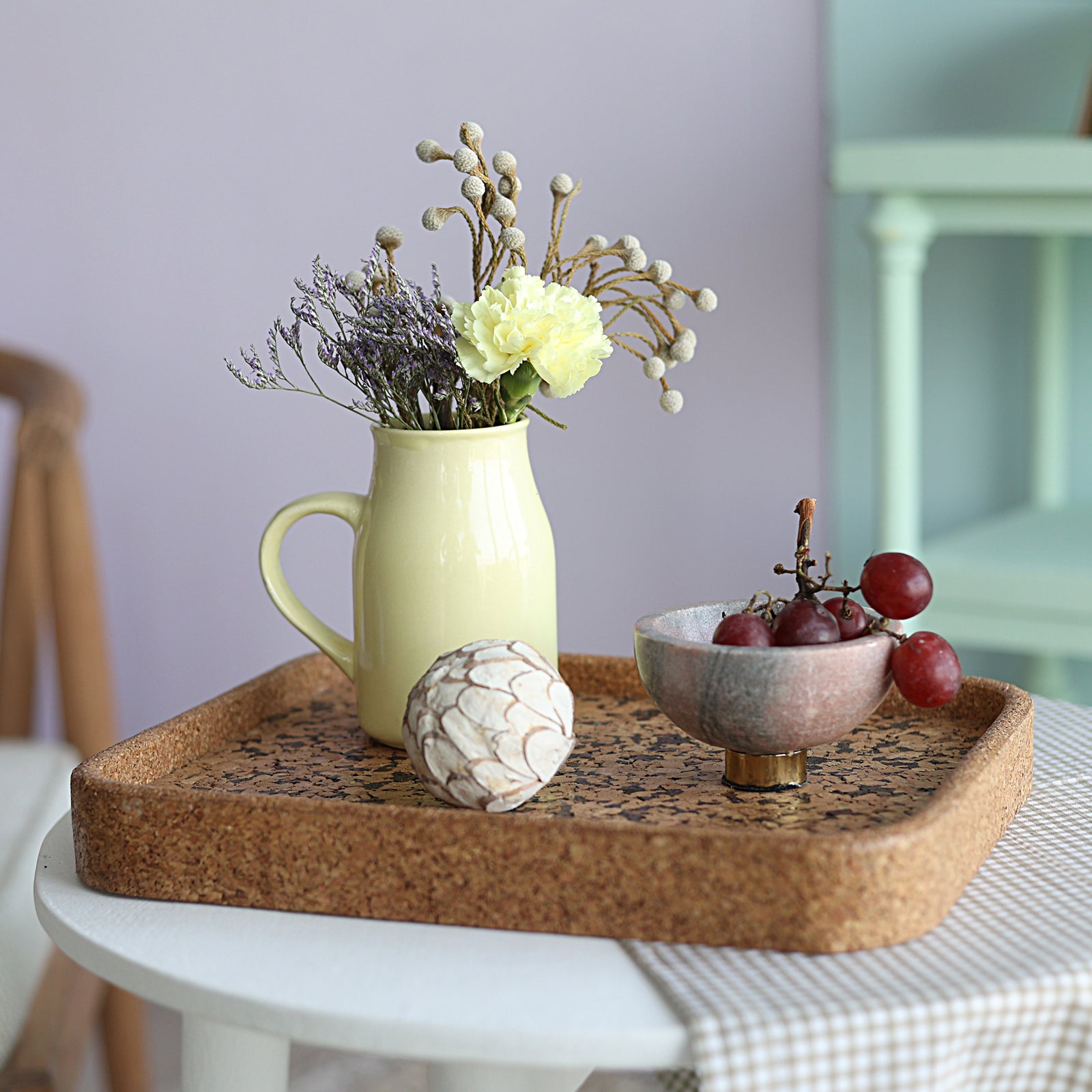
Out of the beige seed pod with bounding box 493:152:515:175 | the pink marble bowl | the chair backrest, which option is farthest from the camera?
the chair backrest

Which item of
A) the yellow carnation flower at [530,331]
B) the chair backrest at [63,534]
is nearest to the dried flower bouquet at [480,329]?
the yellow carnation flower at [530,331]

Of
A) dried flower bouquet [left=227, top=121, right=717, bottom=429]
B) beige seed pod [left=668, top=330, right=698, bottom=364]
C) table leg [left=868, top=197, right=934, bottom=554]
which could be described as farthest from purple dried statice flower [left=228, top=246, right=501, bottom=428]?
table leg [left=868, top=197, right=934, bottom=554]

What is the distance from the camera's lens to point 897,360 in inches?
52.6

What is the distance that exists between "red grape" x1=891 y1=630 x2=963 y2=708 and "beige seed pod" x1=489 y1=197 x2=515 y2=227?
0.32m

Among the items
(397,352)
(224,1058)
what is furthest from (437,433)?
(224,1058)

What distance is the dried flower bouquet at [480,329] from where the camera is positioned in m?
0.75

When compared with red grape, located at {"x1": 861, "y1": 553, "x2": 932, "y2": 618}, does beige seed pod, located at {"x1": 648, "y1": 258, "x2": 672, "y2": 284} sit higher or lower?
higher

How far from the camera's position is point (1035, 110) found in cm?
154

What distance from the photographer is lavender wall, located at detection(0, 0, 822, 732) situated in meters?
1.67

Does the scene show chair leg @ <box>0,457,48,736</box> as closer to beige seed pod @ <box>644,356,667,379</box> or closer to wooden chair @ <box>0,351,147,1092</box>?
wooden chair @ <box>0,351,147,1092</box>

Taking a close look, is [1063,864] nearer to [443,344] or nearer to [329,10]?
[443,344]

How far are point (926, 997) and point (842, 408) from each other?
122 cm

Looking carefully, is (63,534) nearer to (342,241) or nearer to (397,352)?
(342,241)

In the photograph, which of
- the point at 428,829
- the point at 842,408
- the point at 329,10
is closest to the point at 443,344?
the point at 428,829
